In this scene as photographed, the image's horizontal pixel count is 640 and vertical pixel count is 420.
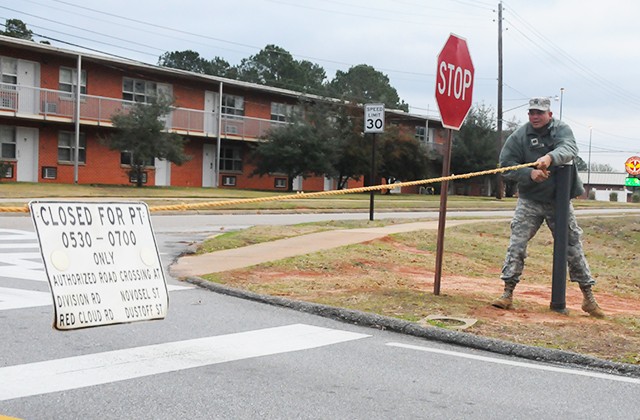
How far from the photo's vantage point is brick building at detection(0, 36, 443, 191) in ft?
108

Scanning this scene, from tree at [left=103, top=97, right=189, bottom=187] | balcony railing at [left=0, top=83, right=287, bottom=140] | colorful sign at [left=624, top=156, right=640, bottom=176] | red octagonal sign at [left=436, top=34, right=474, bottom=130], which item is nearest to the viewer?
red octagonal sign at [left=436, top=34, right=474, bottom=130]

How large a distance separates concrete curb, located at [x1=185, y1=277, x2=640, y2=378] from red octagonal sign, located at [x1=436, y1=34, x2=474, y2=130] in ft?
8.04

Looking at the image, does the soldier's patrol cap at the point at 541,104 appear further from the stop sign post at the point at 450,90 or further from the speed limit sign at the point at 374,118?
the speed limit sign at the point at 374,118

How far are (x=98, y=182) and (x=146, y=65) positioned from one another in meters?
5.66

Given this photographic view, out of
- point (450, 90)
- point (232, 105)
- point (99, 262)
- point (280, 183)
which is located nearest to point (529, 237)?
point (450, 90)

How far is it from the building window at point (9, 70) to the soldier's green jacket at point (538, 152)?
28406 millimetres

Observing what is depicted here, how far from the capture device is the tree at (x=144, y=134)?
33.2 m

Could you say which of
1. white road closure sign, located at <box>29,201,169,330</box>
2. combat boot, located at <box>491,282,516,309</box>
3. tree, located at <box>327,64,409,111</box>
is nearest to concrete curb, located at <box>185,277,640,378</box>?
combat boot, located at <box>491,282,516,309</box>

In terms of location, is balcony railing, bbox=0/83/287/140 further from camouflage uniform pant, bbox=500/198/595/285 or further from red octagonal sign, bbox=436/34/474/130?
camouflage uniform pant, bbox=500/198/595/285

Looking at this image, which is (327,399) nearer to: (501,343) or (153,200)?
(501,343)

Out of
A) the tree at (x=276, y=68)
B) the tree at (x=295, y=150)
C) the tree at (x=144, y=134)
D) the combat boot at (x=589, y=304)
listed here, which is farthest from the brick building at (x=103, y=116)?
the tree at (x=276, y=68)

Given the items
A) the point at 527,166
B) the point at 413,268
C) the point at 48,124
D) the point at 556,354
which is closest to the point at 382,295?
the point at 527,166

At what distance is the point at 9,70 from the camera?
32969 millimetres

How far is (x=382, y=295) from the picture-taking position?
28.3ft
